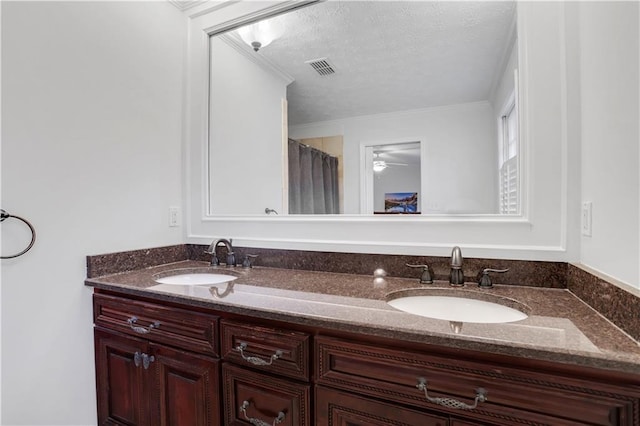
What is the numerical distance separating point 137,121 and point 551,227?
196 cm

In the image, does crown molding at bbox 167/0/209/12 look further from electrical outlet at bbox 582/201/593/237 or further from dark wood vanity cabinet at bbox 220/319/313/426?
electrical outlet at bbox 582/201/593/237

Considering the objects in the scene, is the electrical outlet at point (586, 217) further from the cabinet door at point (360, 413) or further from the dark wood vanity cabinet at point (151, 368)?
the dark wood vanity cabinet at point (151, 368)

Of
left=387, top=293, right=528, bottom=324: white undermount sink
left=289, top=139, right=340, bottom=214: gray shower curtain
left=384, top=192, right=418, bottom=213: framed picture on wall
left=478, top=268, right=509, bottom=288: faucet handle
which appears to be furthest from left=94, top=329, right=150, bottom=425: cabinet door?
left=478, top=268, right=509, bottom=288: faucet handle

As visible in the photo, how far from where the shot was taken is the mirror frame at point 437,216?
1209 millimetres

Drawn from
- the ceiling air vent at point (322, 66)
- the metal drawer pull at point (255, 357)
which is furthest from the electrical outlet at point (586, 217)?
the ceiling air vent at point (322, 66)

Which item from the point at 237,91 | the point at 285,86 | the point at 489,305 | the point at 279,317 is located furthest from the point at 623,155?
the point at 237,91

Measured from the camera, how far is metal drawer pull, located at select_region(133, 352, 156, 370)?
130 cm

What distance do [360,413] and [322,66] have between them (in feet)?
5.27

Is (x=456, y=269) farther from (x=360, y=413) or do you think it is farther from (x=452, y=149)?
(x=360, y=413)

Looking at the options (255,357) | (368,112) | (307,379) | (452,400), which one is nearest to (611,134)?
(452,400)

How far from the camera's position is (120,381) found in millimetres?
1414

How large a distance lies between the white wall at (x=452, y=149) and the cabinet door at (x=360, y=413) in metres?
0.85

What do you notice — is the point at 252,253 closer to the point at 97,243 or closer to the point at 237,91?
the point at 97,243

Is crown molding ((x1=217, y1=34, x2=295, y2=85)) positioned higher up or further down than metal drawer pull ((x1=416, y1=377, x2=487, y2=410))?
higher up
